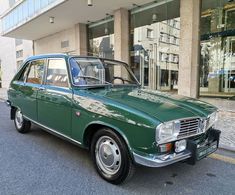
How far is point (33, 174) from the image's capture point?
3.09 meters

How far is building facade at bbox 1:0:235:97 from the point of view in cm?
840

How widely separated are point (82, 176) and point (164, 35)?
929 centimetres

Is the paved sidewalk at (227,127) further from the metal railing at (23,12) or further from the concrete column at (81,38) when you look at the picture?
the concrete column at (81,38)

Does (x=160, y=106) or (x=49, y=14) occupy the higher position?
(x=49, y=14)

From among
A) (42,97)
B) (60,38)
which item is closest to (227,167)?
(42,97)

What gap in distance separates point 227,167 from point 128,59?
8.38 metres

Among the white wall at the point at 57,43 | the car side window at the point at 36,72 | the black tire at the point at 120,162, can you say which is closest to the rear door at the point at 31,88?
the car side window at the point at 36,72

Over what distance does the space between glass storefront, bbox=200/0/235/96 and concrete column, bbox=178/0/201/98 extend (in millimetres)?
1167

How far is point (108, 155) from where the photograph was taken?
9.53 ft

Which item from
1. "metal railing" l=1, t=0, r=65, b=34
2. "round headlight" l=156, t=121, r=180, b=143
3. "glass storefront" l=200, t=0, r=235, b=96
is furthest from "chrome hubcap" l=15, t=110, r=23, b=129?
"glass storefront" l=200, t=0, r=235, b=96

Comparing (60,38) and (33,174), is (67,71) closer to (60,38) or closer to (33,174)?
(33,174)

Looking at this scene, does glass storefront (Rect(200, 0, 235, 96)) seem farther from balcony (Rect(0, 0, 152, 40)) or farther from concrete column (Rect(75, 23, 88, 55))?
concrete column (Rect(75, 23, 88, 55))

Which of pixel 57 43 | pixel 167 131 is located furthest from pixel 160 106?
pixel 57 43

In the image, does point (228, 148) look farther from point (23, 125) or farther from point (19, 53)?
point (19, 53)
